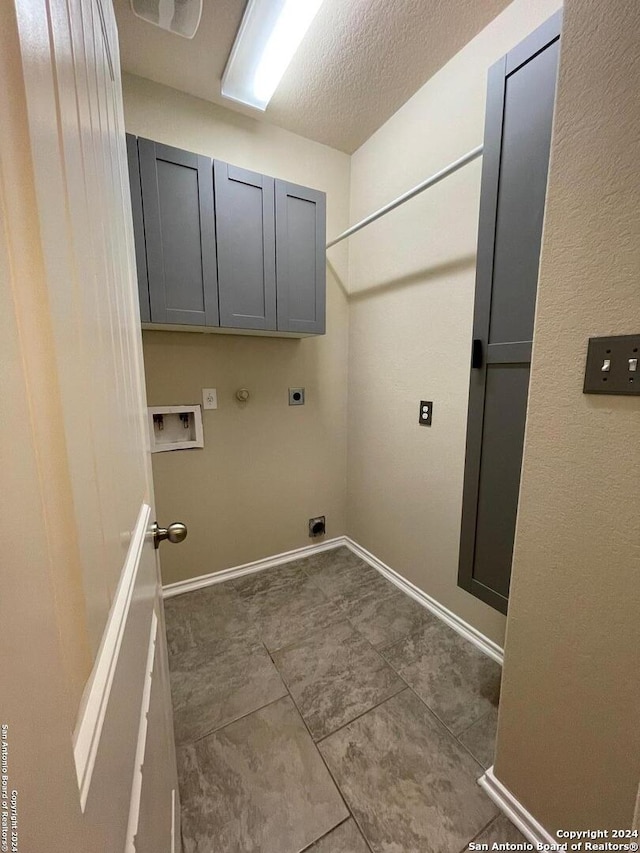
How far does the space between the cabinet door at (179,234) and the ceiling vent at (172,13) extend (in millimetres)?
386

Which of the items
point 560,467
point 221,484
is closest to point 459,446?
point 560,467

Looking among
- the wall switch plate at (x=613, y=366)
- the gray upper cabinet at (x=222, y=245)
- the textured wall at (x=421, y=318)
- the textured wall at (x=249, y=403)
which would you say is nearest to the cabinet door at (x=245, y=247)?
the gray upper cabinet at (x=222, y=245)

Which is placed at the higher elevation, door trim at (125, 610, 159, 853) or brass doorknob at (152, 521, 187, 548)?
brass doorknob at (152, 521, 187, 548)

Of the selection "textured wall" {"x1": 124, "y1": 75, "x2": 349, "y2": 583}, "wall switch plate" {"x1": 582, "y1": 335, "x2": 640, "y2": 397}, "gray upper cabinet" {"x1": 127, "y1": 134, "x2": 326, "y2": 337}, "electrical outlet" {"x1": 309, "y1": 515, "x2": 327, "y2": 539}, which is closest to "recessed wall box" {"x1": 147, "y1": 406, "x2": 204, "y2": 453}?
"textured wall" {"x1": 124, "y1": 75, "x2": 349, "y2": 583}

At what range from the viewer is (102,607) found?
13.3 inches

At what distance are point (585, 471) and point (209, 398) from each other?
169 centimetres

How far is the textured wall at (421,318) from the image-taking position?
143 cm

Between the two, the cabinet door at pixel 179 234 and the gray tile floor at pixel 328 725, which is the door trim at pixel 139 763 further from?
the cabinet door at pixel 179 234

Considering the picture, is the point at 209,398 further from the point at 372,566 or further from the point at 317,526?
the point at 372,566

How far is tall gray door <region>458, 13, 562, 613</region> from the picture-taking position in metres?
0.96

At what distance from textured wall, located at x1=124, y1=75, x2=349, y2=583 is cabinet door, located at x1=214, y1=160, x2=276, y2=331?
0.92 feet

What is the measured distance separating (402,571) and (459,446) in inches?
35.0

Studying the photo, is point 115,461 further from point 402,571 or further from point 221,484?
point 402,571

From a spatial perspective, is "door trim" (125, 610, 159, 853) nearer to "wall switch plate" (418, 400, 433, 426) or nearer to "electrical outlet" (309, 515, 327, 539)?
"wall switch plate" (418, 400, 433, 426)
